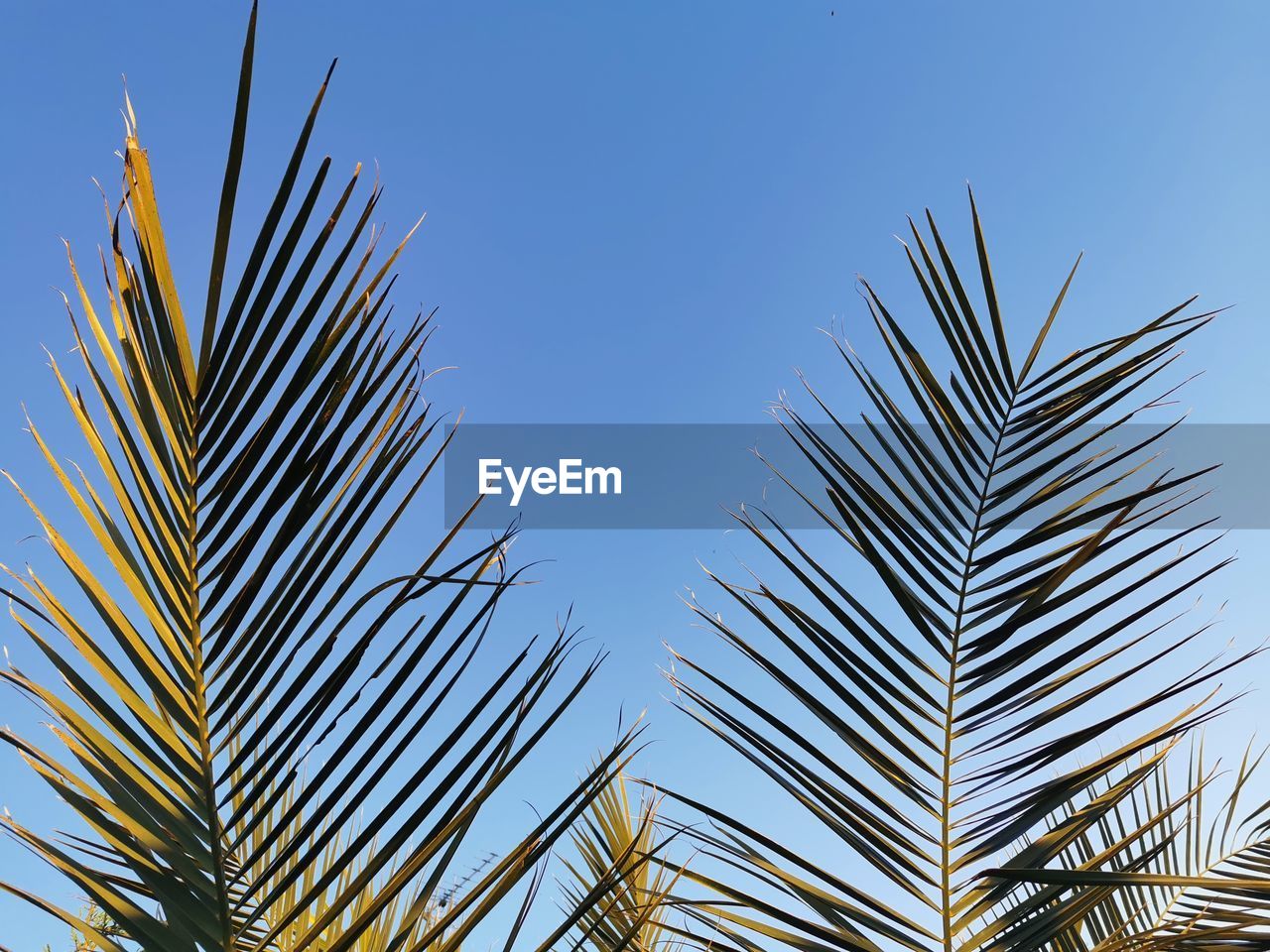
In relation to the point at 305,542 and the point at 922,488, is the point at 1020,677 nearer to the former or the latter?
the point at 922,488

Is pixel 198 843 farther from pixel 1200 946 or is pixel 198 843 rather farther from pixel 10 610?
pixel 1200 946

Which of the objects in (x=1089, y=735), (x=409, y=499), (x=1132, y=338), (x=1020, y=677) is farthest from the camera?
(x=1132, y=338)

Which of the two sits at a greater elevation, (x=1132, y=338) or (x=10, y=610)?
(x=1132, y=338)

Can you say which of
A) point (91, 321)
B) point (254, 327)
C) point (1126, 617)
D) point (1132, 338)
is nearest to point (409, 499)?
point (254, 327)

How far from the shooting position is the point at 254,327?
40.1 inches

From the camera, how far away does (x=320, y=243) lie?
1030mm

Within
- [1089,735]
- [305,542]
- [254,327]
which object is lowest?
[1089,735]

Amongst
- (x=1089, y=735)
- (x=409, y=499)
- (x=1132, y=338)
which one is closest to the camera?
(x=409, y=499)

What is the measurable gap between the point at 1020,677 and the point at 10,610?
1356 mm

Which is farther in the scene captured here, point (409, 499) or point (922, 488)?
point (922, 488)

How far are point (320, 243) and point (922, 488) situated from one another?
110 centimetres

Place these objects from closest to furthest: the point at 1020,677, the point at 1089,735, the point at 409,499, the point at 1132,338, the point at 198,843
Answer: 1. the point at 198,843
2. the point at 409,499
3. the point at 1089,735
4. the point at 1020,677
5. the point at 1132,338

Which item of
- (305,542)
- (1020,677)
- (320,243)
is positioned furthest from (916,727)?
(320,243)

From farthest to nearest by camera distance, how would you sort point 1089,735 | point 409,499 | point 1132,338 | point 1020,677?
point 1132,338 < point 1020,677 < point 1089,735 < point 409,499
